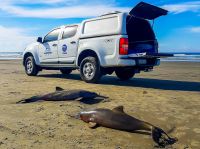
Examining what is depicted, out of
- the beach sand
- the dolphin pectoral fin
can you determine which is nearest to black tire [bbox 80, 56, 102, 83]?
the beach sand

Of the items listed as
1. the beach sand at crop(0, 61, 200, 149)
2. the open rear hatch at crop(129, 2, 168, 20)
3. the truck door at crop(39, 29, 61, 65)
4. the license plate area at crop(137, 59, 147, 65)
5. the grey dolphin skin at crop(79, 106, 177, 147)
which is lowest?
the beach sand at crop(0, 61, 200, 149)

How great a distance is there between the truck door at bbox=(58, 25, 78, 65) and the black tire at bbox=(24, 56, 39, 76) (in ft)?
5.73

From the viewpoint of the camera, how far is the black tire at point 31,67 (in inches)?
514

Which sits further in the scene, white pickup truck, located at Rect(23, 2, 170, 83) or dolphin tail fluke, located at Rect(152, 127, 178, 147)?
white pickup truck, located at Rect(23, 2, 170, 83)

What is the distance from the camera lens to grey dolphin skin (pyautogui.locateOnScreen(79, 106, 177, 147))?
4.11 metres

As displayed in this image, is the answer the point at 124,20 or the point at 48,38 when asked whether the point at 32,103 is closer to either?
the point at 124,20

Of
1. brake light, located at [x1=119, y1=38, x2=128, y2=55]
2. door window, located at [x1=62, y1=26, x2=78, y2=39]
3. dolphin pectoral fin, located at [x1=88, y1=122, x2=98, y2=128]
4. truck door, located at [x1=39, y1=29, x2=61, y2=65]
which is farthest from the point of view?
truck door, located at [x1=39, y1=29, x2=61, y2=65]

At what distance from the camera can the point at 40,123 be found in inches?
197

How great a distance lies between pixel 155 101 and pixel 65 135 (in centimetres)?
301

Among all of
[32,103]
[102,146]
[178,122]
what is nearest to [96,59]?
[32,103]

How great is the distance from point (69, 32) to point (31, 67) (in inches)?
110

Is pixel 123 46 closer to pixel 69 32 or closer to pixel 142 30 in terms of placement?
pixel 142 30

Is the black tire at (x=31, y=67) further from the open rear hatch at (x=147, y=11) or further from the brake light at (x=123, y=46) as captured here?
the open rear hatch at (x=147, y=11)

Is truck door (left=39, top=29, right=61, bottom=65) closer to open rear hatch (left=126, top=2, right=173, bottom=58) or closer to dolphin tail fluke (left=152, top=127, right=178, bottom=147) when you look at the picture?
open rear hatch (left=126, top=2, right=173, bottom=58)
